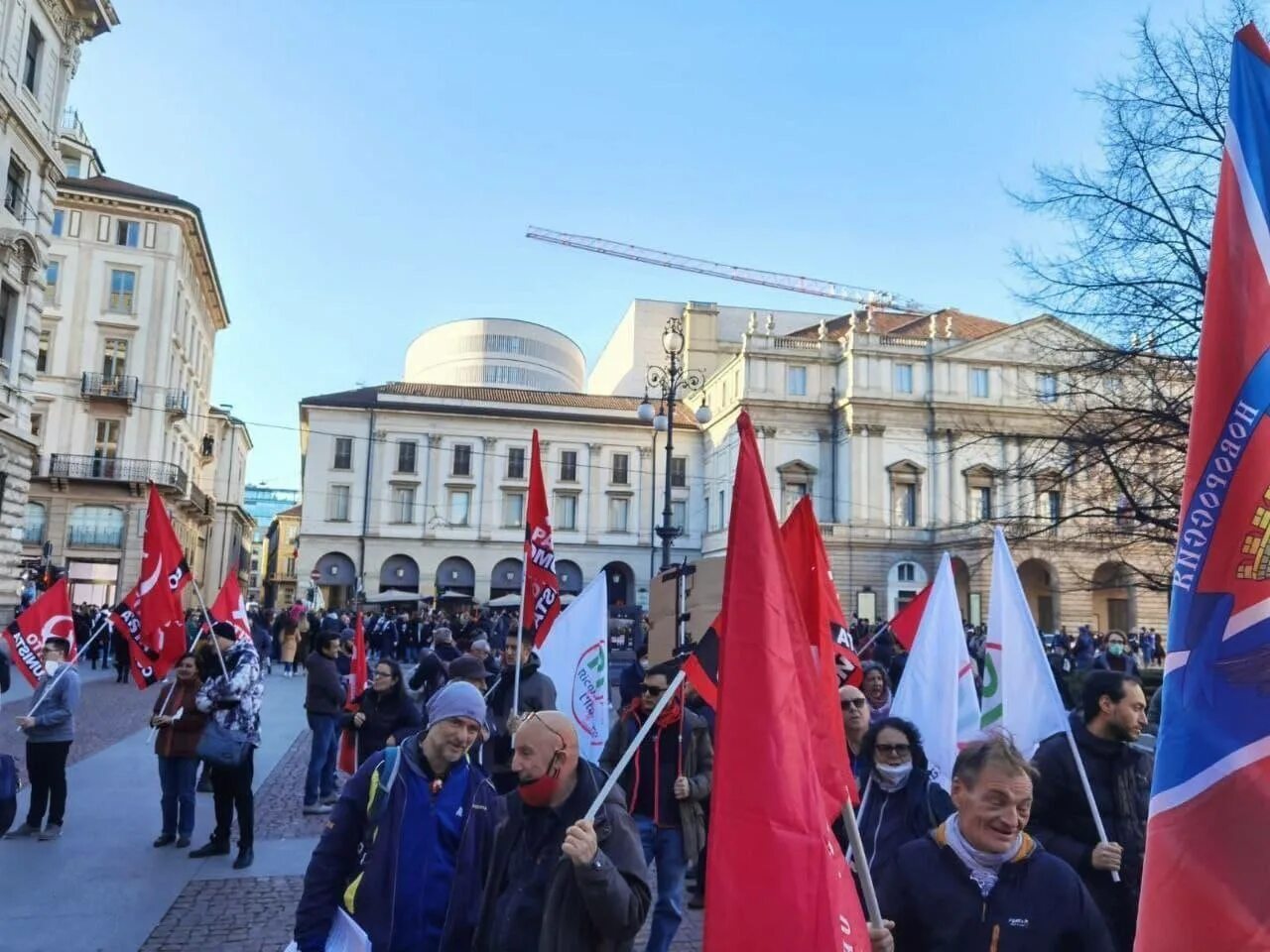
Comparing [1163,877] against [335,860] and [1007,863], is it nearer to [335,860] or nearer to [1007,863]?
[1007,863]

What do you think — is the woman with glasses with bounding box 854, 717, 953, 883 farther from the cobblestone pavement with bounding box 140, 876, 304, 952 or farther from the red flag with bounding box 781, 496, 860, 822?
the cobblestone pavement with bounding box 140, 876, 304, 952

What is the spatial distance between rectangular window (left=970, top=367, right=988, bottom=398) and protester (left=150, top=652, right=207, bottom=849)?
1956 inches

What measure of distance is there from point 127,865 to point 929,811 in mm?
6061

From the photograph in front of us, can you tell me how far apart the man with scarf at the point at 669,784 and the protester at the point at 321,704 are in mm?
4049

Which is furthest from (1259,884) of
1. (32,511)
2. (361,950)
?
(32,511)

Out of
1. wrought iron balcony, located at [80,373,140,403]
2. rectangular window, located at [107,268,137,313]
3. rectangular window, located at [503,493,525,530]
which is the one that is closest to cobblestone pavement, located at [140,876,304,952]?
wrought iron balcony, located at [80,373,140,403]

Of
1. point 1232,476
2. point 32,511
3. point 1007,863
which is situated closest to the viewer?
point 1232,476

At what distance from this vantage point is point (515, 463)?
180 ft

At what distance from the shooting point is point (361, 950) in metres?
3.25

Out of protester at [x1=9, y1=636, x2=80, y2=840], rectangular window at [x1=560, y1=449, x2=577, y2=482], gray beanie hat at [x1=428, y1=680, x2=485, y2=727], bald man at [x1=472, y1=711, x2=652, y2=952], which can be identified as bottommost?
protester at [x1=9, y1=636, x2=80, y2=840]

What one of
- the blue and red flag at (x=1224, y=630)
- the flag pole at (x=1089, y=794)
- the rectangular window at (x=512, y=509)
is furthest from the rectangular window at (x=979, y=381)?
the blue and red flag at (x=1224, y=630)

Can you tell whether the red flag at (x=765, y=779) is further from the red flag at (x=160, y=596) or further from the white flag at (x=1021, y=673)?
the red flag at (x=160, y=596)

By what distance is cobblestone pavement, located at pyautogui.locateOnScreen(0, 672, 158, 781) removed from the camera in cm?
1219

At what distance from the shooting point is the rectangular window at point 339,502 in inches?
2066
